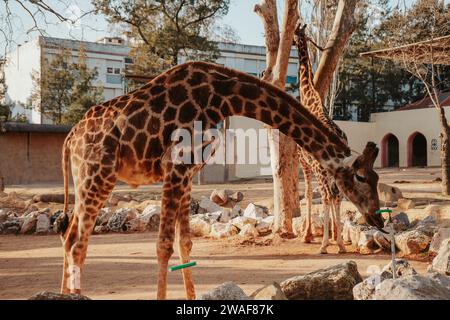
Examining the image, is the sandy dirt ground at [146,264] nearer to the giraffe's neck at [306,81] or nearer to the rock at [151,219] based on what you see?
the rock at [151,219]

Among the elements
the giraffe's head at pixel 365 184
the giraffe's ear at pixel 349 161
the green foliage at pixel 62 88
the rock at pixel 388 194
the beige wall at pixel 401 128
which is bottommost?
the rock at pixel 388 194

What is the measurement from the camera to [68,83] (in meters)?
35.5

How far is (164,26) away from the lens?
28359mm

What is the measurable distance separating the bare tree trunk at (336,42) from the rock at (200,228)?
3646 mm

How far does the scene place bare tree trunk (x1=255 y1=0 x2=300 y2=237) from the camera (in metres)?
9.64

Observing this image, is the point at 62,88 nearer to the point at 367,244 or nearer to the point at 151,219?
the point at 151,219

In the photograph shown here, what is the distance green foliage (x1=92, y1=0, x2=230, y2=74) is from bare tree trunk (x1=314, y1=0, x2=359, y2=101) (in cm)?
1798

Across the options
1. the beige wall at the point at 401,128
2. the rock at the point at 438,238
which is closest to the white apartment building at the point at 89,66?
the beige wall at the point at 401,128

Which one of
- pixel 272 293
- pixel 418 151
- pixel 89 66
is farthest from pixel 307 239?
pixel 89 66

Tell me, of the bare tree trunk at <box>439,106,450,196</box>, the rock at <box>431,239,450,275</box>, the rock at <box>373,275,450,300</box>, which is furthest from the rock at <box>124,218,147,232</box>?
the rock at <box>373,275,450,300</box>

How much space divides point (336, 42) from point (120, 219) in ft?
21.0

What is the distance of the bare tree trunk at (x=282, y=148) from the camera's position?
9641mm
